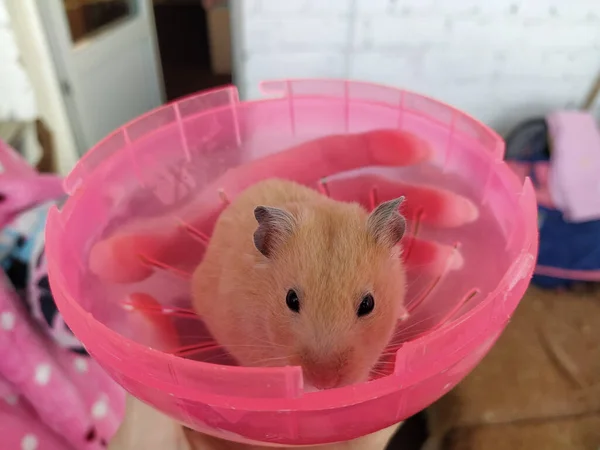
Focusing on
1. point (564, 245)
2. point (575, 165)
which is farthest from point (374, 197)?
point (575, 165)

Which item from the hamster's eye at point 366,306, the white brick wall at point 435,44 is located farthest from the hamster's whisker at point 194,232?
the white brick wall at point 435,44

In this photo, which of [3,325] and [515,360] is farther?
[515,360]

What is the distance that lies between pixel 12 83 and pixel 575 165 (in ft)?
5.82

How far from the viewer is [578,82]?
2010 millimetres

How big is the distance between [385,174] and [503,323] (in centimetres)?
46

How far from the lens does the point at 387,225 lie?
2.12 ft

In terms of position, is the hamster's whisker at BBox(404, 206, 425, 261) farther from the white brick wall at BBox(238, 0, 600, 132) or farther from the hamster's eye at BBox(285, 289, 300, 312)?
the white brick wall at BBox(238, 0, 600, 132)

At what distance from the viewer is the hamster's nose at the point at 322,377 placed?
57 centimetres

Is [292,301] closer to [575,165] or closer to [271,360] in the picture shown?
[271,360]

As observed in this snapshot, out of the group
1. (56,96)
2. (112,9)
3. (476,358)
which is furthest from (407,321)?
(112,9)

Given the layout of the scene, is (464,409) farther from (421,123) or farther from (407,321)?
(421,123)

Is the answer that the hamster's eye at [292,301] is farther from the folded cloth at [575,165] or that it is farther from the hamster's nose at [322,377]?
the folded cloth at [575,165]

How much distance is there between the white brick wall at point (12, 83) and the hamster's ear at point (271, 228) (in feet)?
4.27

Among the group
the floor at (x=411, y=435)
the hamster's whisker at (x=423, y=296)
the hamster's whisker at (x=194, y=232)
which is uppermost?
the hamster's whisker at (x=194, y=232)
